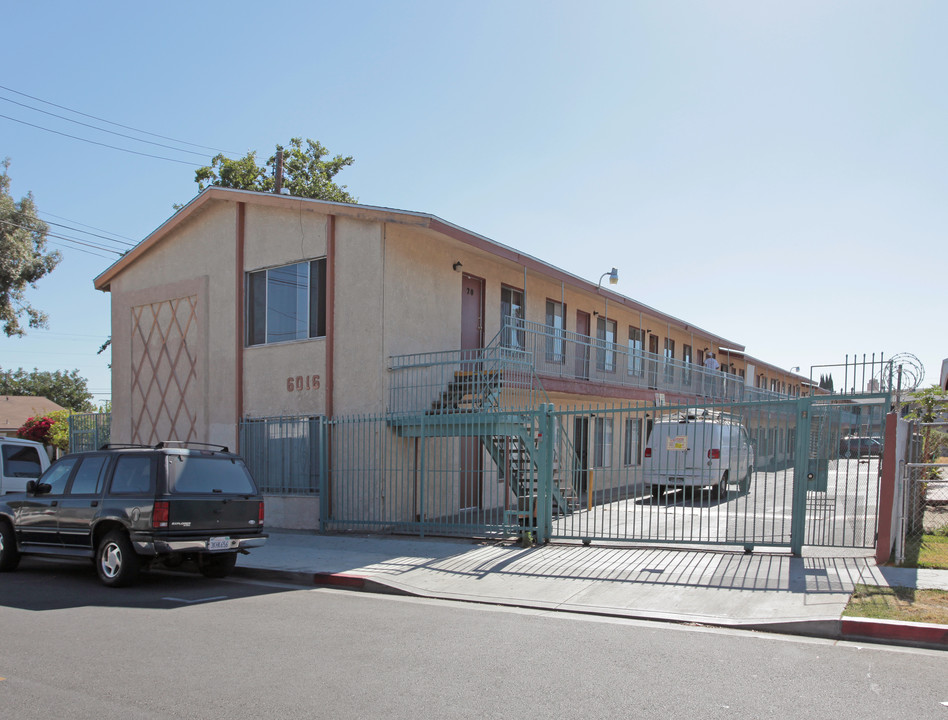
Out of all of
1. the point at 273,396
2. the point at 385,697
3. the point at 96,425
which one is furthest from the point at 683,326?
the point at 385,697

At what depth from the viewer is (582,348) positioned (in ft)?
72.0

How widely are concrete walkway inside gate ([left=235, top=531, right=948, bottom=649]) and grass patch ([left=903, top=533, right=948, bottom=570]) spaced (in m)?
0.39

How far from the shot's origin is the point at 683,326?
92.0ft

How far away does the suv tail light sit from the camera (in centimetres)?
880

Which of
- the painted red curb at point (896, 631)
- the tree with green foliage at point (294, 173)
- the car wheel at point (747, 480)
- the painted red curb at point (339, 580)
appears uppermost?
the tree with green foliage at point (294, 173)

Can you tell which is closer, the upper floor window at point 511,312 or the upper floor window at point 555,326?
the upper floor window at point 511,312

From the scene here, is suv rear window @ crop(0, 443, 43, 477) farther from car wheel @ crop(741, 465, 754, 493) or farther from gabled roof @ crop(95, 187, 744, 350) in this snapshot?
car wheel @ crop(741, 465, 754, 493)

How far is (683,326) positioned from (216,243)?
17.3 metres

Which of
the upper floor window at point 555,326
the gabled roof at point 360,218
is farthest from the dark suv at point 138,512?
the upper floor window at point 555,326

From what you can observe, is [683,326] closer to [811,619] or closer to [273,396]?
[273,396]

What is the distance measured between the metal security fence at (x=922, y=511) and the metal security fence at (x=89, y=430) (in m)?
18.2

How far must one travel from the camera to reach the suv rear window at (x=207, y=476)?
29.9 feet

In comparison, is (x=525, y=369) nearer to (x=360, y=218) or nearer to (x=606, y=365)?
(x=360, y=218)

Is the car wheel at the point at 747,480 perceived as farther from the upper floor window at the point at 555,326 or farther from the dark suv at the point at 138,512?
the upper floor window at the point at 555,326
